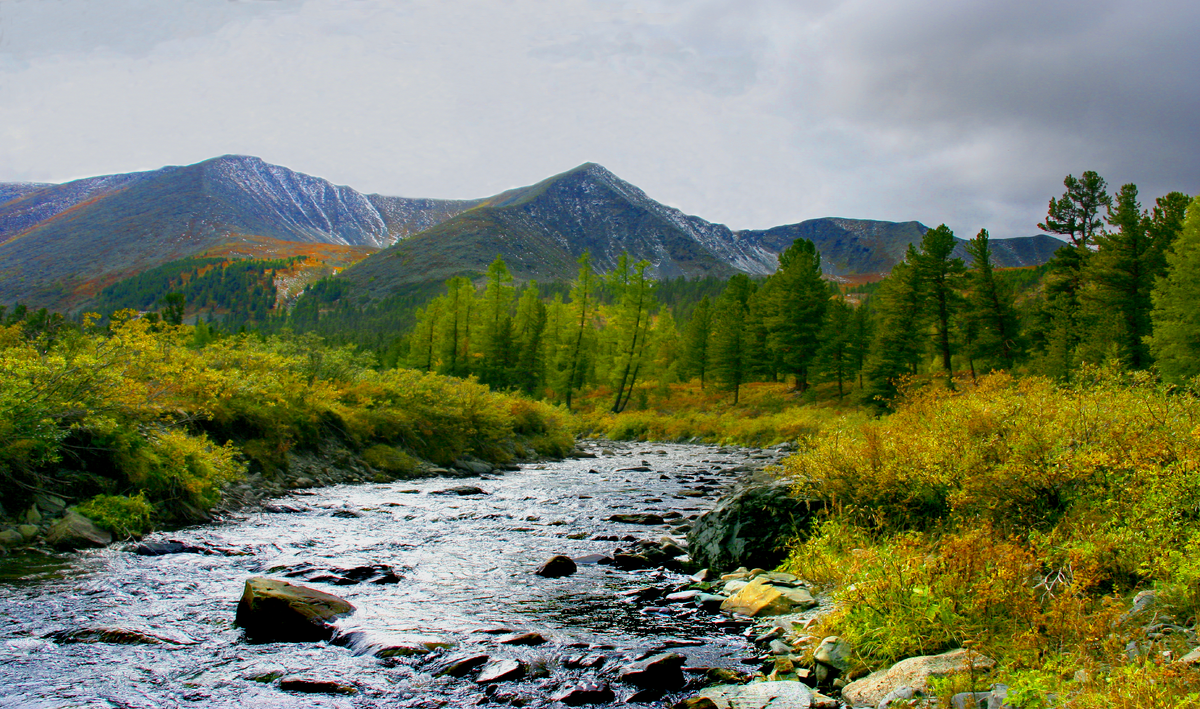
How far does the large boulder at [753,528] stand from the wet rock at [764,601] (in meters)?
1.61

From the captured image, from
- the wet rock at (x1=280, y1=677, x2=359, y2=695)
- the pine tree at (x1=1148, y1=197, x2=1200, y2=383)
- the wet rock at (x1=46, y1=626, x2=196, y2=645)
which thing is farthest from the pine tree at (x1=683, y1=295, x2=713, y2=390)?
the wet rock at (x1=280, y1=677, x2=359, y2=695)

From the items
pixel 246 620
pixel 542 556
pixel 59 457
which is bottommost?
pixel 542 556

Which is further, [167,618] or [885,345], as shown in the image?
[885,345]

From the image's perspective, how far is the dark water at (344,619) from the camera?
6.06 metres

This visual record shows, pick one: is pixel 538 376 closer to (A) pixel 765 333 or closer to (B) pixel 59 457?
(A) pixel 765 333

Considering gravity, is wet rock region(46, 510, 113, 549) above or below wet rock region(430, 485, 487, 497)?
above

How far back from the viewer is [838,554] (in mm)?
9555

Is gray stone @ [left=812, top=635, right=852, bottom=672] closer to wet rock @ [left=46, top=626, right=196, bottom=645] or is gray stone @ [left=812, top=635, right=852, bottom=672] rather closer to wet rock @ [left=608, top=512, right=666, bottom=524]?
wet rock @ [left=46, top=626, right=196, bottom=645]

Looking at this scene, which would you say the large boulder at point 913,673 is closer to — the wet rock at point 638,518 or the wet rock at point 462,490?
the wet rock at point 638,518

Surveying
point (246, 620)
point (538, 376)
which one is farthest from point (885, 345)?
point (246, 620)

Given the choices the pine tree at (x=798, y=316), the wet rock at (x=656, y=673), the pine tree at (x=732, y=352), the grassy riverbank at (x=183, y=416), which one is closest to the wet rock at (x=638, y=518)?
the wet rock at (x=656, y=673)

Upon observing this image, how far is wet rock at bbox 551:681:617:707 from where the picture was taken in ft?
19.9

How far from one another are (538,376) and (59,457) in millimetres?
48189

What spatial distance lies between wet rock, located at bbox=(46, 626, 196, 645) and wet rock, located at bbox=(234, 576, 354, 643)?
621 millimetres
